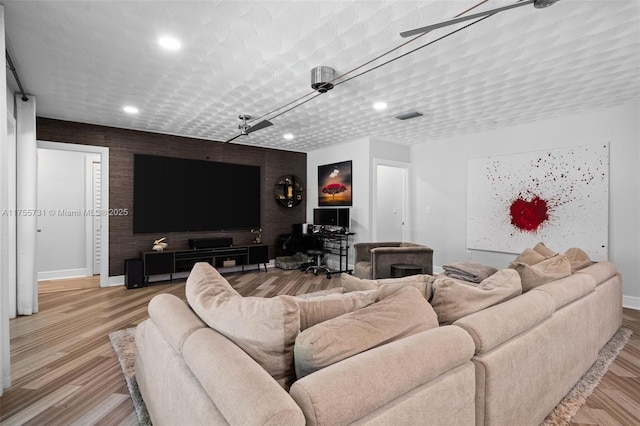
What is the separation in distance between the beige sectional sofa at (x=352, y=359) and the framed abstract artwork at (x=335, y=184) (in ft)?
14.9

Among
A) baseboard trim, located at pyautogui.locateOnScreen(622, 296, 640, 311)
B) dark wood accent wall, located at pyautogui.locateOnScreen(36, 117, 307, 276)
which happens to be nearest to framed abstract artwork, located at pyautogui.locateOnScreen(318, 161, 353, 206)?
dark wood accent wall, located at pyautogui.locateOnScreen(36, 117, 307, 276)

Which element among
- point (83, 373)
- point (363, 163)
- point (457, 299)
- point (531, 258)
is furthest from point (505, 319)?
point (363, 163)

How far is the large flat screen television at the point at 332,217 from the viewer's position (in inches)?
240

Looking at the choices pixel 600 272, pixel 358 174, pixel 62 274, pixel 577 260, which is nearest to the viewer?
pixel 600 272

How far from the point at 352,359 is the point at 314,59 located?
8.54ft

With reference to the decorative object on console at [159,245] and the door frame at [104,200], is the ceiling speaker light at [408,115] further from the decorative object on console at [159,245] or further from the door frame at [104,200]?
the door frame at [104,200]

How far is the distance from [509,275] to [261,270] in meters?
5.12

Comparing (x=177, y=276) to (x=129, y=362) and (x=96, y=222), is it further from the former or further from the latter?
(x=129, y=362)

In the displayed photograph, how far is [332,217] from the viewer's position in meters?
6.30

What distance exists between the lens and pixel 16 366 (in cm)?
254

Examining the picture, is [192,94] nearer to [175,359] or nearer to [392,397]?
[175,359]

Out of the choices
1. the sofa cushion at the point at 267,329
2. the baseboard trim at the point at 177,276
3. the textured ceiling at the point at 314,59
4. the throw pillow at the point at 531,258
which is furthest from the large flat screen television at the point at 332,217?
the sofa cushion at the point at 267,329

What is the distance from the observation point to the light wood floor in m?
1.97

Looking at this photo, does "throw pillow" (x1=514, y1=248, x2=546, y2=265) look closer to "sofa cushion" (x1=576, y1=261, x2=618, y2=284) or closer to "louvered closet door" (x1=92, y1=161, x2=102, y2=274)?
"sofa cushion" (x1=576, y1=261, x2=618, y2=284)
